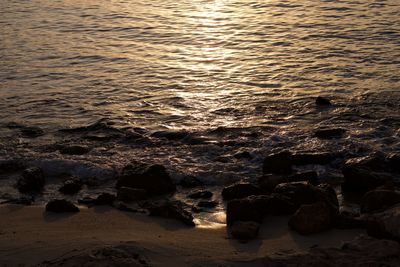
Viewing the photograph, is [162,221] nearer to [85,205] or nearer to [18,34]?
[85,205]

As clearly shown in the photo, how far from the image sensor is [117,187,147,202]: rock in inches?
301

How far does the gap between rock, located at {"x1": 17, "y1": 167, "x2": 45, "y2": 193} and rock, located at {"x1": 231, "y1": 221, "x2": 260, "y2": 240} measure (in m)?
2.78

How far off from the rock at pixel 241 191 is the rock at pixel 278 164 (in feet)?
2.62

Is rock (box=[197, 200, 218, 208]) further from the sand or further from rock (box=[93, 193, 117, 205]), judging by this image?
rock (box=[93, 193, 117, 205])

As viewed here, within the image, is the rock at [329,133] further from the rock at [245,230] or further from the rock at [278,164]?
the rock at [245,230]

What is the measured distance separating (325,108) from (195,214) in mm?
4254

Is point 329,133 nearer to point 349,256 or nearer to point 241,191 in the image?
point 241,191

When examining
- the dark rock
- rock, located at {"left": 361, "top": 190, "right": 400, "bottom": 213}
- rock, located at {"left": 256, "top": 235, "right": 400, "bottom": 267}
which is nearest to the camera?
rock, located at {"left": 256, "top": 235, "right": 400, "bottom": 267}

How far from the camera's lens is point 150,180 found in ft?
26.0

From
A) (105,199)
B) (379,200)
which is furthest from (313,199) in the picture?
(105,199)

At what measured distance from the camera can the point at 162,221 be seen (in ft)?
22.9

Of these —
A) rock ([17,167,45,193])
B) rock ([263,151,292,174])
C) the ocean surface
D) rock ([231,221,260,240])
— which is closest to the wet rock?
the ocean surface

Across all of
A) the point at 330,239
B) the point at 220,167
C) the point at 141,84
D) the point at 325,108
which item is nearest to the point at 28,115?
the point at 141,84

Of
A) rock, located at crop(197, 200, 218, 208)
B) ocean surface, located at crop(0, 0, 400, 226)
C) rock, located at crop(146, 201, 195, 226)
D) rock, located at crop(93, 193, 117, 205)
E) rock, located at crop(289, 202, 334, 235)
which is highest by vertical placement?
rock, located at crop(289, 202, 334, 235)
